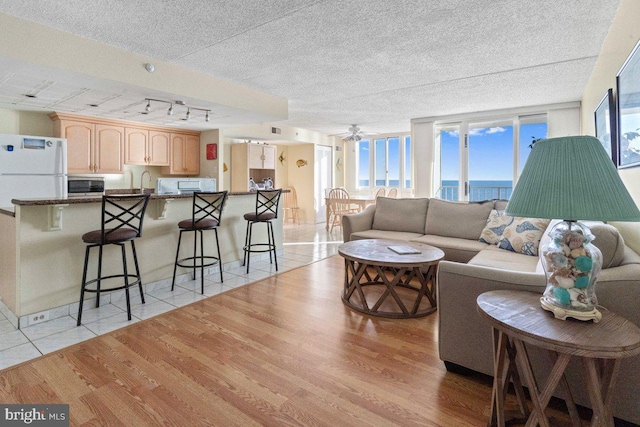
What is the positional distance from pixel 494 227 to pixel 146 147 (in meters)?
5.44

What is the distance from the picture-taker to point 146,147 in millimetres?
5672

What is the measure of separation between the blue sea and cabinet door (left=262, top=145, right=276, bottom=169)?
11.9 ft

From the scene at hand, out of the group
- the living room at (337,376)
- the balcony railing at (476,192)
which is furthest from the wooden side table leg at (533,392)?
the balcony railing at (476,192)

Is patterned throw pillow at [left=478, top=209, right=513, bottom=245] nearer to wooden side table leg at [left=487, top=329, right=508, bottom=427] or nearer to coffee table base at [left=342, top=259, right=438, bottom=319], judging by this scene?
coffee table base at [left=342, top=259, right=438, bottom=319]

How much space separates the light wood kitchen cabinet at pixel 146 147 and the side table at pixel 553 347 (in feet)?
18.8

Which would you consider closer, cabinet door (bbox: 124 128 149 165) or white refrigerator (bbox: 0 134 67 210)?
white refrigerator (bbox: 0 134 67 210)

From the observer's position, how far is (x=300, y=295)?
323 cm

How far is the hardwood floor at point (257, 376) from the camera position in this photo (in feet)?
5.17

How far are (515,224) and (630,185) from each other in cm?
129

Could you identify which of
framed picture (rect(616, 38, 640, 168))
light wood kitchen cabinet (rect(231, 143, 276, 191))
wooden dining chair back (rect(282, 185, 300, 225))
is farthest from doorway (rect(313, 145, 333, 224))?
framed picture (rect(616, 38, 640, 168))

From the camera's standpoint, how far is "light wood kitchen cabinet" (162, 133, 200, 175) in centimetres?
611

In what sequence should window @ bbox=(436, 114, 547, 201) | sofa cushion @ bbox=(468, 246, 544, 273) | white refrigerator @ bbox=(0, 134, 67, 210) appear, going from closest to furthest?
sofa cushion @ bbox=(468, 246, 544, 273) < white refrigerator @ bbox=(0, 134, 67, 210) < window @ bbox=(436, 114, 547, 201)

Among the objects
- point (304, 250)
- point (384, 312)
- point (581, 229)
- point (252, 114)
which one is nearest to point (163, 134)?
point (252, 114)

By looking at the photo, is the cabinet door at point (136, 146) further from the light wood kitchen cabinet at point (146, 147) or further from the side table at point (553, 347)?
the side table at point (553, 347)
